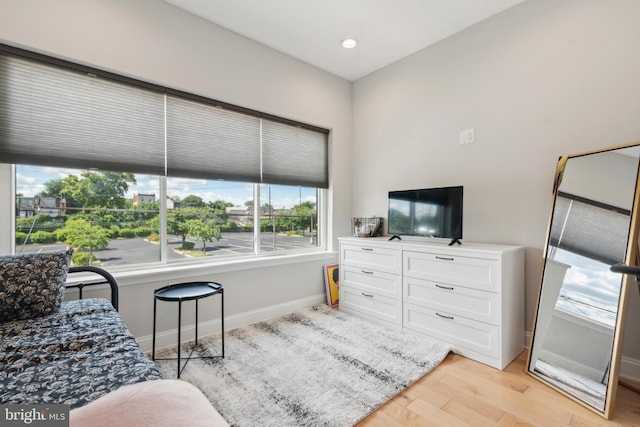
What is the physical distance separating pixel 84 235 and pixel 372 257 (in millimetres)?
2382

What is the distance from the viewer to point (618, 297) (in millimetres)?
1652

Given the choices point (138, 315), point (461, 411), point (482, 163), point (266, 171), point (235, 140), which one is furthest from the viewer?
point (266, 171)

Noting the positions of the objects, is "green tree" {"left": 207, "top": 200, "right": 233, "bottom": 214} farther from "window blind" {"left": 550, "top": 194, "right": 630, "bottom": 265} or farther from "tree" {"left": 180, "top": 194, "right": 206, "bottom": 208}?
"window blind" {"left": 550, "top": 194, "right": 630, "bottom": 265}

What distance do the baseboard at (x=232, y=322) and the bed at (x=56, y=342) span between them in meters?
0.57

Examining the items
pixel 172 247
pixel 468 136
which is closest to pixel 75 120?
pixel 172 247

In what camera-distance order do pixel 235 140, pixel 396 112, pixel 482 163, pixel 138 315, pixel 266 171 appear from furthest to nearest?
pixel 396 112
pixel 266 171
pixel 235 140
pixel 482 163
pixel 138 315

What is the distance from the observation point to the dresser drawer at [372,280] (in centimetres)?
268

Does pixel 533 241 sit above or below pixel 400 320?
above

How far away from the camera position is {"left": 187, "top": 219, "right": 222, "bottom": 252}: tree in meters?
2.66

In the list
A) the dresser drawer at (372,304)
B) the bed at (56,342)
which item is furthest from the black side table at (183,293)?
the dresser drawer at (372,304)

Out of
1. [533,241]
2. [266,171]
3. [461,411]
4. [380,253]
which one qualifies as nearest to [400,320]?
[380,253]

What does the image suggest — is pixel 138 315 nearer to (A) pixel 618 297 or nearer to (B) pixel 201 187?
(B) pixel 201 187

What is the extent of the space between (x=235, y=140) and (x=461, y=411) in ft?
8.82

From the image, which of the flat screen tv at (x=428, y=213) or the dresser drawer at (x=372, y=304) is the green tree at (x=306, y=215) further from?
the flat screen tv at (x=428, y=213)
